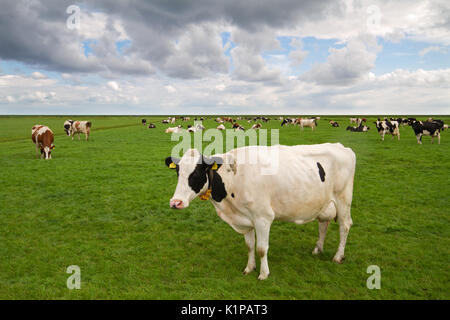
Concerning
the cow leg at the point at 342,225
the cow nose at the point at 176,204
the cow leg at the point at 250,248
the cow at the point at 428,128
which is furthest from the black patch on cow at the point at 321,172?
the cow at the point at 428,128

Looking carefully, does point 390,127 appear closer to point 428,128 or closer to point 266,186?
point 428,128

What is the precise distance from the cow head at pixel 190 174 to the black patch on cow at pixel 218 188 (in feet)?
0.75

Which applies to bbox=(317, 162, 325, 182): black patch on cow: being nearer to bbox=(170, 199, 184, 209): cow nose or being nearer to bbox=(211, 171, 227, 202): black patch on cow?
bbox=(211, 171, 227, 202): black patch on cow

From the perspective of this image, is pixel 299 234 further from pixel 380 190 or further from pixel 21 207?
pixel 21 207

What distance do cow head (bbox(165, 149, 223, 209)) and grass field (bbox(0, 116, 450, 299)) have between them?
5.36ft

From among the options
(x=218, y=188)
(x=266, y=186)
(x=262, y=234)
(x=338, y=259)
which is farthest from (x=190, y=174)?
(x=338, y=259)

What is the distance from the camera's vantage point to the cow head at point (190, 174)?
13.5 feet

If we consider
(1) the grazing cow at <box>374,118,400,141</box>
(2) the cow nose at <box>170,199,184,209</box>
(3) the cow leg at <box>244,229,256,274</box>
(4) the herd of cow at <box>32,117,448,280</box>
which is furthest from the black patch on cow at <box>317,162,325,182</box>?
(1) the grazing cow at <box>374,118,400,141</box>

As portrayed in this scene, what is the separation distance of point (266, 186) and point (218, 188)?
2.71 feet

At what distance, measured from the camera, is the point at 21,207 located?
887cm

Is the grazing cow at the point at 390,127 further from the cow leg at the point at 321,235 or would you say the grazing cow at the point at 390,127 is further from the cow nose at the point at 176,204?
the cow nose at the point at 176,204

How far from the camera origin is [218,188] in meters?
4.60

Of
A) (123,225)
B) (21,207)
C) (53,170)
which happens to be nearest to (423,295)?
(123,225)
